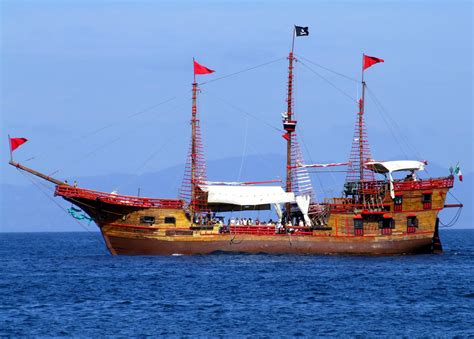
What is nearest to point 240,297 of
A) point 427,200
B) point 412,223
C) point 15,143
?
point 15,143

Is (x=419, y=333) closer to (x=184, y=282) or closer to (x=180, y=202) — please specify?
(x=184, y=282)

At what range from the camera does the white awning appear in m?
75.1

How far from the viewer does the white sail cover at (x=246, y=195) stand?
73.8m

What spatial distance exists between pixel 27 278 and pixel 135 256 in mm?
11524

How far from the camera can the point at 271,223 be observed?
244 feet

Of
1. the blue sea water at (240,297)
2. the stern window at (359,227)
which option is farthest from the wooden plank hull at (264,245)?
the blue sea water at (240,297)

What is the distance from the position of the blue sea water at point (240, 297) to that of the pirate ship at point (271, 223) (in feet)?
4.89

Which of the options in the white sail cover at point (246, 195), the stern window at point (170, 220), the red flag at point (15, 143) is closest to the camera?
the red flag at point (15, 143)

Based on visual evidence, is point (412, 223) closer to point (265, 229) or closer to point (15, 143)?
point (265, 229)

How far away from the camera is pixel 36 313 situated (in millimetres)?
46625

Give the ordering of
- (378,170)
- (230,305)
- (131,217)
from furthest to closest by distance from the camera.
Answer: (378,170) < (131,217) < (230,305)

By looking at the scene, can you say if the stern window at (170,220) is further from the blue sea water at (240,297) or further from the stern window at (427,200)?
the stern window at (427,200)

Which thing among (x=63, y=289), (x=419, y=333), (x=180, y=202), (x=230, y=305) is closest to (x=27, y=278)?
(x=63, y=289)

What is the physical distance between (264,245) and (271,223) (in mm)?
2318
